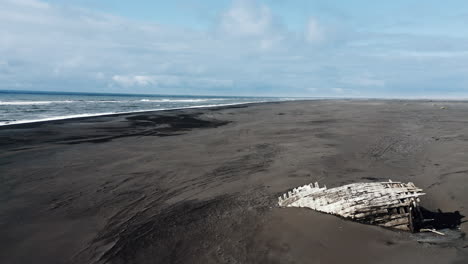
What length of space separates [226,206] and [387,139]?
14.4m

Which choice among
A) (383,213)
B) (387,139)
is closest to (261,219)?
(383,213)

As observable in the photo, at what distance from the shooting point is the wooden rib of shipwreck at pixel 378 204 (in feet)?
23.4

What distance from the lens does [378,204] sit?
727 cm

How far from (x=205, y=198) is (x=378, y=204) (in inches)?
200

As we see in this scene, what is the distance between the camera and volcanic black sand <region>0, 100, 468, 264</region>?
6465 mm

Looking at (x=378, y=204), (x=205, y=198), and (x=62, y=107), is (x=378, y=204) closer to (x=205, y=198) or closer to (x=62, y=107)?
(x=205, y=198)

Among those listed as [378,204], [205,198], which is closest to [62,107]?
[205,198]

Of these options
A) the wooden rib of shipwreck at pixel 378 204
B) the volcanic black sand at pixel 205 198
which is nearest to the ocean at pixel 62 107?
the volcanic black sand at pixel 205 198

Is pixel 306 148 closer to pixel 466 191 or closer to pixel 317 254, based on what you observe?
pixel 466 191

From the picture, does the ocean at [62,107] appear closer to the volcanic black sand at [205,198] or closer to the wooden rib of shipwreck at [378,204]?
the volcanic black sand at [205,198]

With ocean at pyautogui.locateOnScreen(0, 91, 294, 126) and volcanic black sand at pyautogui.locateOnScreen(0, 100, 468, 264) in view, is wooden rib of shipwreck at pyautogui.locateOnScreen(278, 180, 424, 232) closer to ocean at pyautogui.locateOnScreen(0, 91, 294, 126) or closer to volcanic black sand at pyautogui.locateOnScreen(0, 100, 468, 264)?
volcanic black sand at pyautogui.locateOnScreen(0, 100, 468, 264)

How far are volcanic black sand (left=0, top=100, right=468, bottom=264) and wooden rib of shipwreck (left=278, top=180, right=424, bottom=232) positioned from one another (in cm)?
26

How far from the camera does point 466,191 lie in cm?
949

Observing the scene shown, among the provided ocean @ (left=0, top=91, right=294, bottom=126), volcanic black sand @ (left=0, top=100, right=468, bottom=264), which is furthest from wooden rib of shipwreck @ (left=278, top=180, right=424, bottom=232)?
ocean @ (left=0, top=91, right=294, bottom=126)
